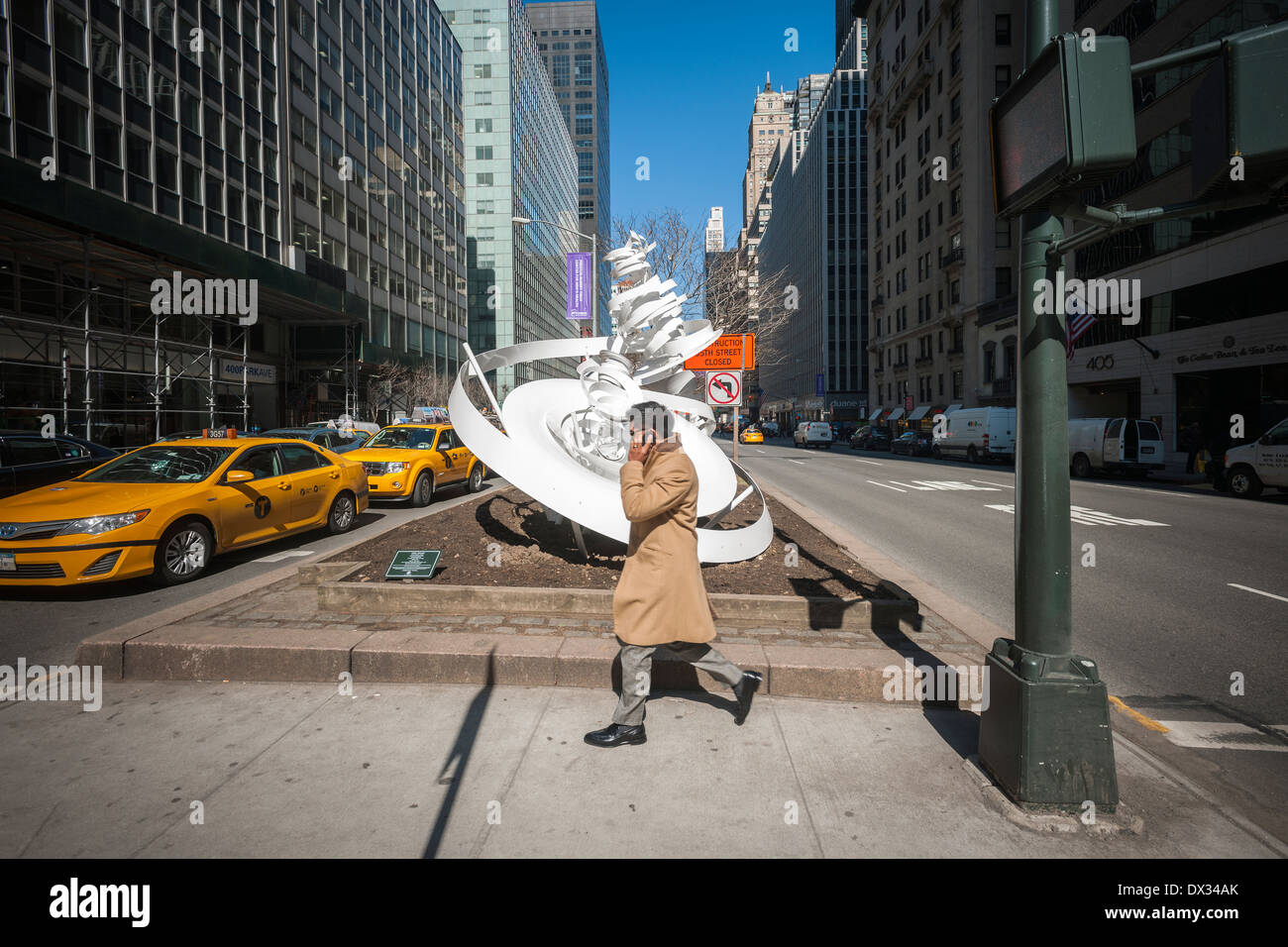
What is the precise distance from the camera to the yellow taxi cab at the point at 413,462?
1321 centimetres

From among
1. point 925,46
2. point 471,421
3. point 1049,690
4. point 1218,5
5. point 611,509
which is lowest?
point 1049,690

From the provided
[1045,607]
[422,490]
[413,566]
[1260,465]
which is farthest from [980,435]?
[1045,607]

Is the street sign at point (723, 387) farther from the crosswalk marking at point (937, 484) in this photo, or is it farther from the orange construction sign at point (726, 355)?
the crosswalk marking at point (937, 484)

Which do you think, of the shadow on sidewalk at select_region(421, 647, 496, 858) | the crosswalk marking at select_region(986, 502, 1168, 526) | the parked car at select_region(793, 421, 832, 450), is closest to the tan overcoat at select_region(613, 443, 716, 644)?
the shadow on sidewalk at select_region(421, 647, 496, 858)

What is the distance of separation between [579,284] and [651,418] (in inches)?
713

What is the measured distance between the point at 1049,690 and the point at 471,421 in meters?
5.91

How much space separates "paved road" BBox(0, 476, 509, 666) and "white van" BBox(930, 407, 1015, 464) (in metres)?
27.2

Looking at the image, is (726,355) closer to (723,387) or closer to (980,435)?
(723,387)

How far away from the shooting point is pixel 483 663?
14.7 ft

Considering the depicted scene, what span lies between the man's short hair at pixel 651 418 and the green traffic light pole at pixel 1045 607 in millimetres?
1715

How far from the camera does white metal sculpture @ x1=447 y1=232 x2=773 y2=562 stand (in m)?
6.50
